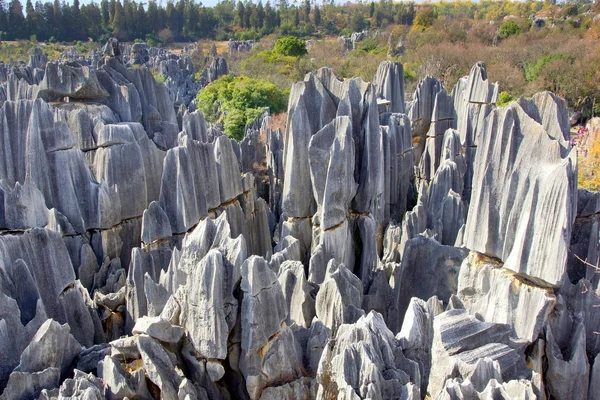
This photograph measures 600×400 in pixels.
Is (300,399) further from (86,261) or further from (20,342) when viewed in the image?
(86,261)

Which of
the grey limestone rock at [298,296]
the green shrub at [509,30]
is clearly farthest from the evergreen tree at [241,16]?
the grey limestone rock at [298,296]

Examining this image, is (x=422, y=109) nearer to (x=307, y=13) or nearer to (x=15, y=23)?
(x=15, y=23)

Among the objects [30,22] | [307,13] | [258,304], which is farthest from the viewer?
[307,13]

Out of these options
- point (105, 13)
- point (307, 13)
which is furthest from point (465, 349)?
point (307, 13)


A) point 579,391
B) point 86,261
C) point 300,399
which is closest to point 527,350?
point 579,391

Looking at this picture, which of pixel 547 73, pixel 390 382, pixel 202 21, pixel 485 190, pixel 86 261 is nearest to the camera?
pixel 390 382

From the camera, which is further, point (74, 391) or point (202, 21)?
point (202, 21)
